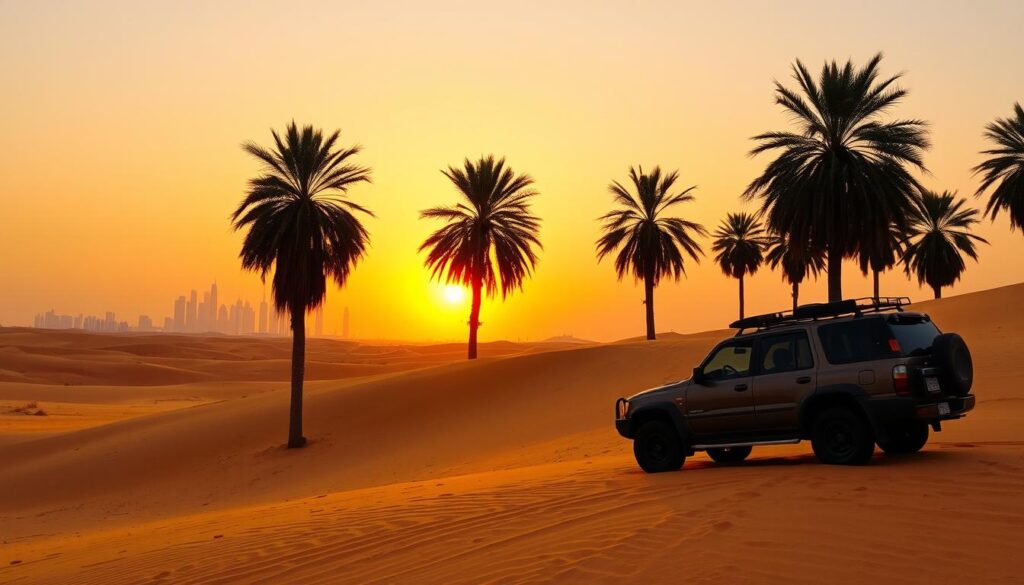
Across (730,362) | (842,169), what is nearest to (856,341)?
(730,362)

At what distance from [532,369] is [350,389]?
7862mm

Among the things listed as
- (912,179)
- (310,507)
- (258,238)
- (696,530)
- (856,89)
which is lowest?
(310,507)

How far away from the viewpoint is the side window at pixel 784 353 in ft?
36.1

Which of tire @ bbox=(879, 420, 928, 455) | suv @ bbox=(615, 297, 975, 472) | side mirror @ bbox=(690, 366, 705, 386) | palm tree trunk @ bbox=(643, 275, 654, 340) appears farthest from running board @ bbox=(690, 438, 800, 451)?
palm tree trunk @ bbox=(643, 275, 654, 340)

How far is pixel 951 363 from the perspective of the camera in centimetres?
1012

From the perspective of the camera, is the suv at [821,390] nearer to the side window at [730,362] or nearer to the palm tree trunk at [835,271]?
the side window at [730,362]

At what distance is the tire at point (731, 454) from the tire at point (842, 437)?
2102mm

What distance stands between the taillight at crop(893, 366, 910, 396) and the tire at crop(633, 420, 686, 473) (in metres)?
3.27

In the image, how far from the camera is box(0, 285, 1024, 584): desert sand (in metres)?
7.18

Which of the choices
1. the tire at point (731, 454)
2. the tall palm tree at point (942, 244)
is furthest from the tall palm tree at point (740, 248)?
the tire at point (731, 454)

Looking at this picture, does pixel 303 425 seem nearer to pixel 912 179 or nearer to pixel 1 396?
pixel 912 179

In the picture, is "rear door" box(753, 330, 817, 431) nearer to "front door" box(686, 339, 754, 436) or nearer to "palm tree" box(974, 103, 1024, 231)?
"front door" box(686, 339, 754, 436)

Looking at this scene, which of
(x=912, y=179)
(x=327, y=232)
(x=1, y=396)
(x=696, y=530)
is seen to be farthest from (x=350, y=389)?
(x=1, y=396)

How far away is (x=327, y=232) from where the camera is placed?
90.5ft
